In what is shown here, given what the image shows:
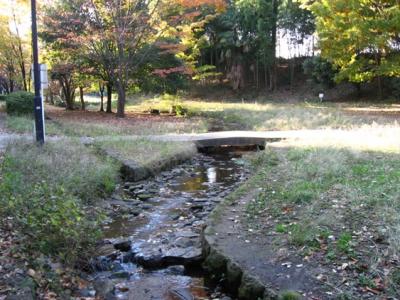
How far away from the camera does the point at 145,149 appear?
39.3 ft

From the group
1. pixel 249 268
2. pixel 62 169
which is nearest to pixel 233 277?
pixel 249 268

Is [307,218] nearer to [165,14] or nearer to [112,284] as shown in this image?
[112,284]

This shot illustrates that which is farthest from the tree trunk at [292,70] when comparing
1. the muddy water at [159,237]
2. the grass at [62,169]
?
the grass at [62,169]

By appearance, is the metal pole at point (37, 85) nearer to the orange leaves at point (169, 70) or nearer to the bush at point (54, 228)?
the bush at point (54, 228)

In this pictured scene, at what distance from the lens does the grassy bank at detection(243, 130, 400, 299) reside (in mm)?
4447

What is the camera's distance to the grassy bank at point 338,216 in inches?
175

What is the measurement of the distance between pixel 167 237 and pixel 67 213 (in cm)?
169

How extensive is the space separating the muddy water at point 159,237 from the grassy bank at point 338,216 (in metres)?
0.96

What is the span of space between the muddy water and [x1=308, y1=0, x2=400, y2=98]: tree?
12.0m

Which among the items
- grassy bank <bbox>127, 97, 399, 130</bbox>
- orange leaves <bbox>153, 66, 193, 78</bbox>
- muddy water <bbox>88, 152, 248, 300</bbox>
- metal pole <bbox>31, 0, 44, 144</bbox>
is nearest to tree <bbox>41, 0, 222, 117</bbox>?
orange leaves <bbox>153, 66, 193, 78</bbox>

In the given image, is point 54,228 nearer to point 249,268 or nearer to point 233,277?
point 233,277

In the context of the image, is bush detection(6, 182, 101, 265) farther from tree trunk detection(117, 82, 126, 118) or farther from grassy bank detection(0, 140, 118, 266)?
tree trunk detection(117, 82, 126, 118)

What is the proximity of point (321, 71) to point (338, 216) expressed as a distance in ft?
96.2

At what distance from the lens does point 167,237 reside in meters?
6.61
